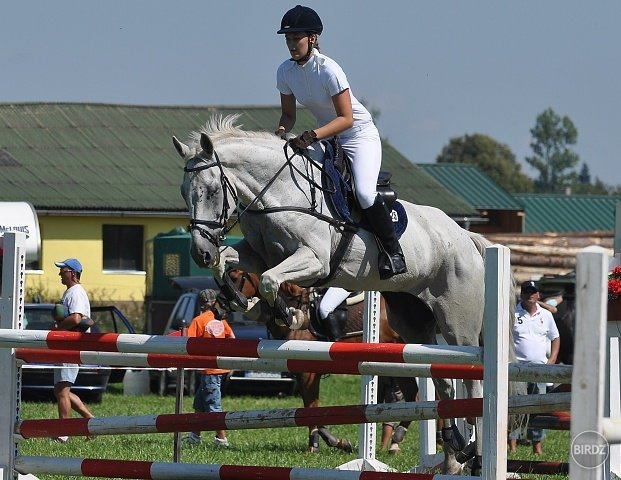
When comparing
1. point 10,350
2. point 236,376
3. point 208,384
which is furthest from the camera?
point 236,376

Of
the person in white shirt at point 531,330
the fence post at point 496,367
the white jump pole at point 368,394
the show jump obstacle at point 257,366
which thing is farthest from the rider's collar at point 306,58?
the person in white shirt at point 531,330

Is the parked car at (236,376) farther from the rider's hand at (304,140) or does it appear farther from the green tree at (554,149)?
the green tree at (554,149)

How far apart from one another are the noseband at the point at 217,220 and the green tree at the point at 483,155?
93.7m

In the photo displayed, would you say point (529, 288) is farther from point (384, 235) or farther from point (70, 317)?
point (384, 235)

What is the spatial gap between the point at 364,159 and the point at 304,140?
1.62 feet

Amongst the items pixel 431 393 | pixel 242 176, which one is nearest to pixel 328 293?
pixel 431 393

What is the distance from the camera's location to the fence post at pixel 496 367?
4861 millimetres

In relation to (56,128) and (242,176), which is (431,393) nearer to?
(242,176)

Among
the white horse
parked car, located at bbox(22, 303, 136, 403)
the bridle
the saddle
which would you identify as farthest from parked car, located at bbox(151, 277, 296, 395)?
the bridle

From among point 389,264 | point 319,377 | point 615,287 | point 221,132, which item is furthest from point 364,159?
point 319,377

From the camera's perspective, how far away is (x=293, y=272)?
6406 mm

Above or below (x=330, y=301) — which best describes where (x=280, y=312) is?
above

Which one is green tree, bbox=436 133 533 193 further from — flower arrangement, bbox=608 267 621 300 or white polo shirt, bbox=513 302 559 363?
flower arrangement, bbox=608 267 621 300

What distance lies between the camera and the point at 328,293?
12.9m
